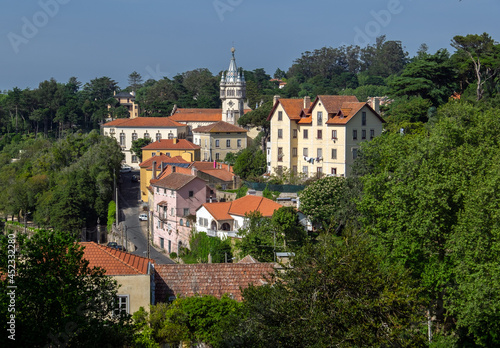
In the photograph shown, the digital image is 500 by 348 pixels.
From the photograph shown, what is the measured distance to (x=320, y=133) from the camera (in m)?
48.0

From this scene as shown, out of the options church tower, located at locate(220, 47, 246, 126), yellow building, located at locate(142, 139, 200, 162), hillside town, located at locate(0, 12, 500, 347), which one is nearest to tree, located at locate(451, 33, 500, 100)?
hillside town, located at locate(0, 12, 500, 347)

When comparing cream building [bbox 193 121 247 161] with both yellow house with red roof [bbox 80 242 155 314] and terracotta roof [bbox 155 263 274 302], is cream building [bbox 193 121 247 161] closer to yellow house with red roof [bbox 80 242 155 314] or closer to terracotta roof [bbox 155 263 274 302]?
terracotta roof [bbox 155 263 274 302]

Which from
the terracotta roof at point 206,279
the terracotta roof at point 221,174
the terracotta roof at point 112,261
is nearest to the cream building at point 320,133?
the terracotta roof at point 221,174

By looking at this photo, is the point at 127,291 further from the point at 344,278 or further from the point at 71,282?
the point at 344,278

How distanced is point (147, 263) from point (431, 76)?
35.5 metres

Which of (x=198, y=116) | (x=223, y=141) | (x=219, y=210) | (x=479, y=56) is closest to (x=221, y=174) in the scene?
(x=219, y=210)

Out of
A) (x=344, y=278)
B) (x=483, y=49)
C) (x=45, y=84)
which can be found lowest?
(x=344, y=278)

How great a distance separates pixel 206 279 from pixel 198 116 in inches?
2921

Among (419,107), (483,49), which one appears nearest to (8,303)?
(419,107)

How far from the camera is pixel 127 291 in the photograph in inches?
762

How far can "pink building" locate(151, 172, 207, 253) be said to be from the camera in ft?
147

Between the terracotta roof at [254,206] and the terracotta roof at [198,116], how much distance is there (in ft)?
173

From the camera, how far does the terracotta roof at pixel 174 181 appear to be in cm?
4631

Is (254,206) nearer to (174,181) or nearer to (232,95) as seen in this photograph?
(174,181)
